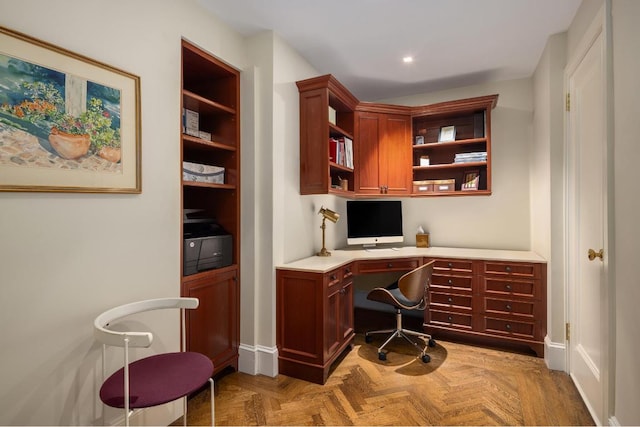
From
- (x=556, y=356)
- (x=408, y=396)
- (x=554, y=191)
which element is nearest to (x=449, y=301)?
(x=556, y=356)

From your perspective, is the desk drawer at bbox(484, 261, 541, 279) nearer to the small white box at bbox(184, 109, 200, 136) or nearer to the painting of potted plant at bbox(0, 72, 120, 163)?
the small white box at bbox(184, 109, 200, 136)

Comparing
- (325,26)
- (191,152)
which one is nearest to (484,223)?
(325,26)

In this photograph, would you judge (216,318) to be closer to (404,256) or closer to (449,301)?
(404,256)

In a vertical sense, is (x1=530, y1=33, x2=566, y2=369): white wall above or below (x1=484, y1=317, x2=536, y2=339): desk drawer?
above

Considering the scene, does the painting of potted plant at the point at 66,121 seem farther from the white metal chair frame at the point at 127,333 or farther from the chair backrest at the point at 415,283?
the chair backrest at the point at 415,283

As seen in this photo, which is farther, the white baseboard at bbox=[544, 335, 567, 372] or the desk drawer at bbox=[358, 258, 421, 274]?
the desk drawer at bbox=[358, 258, 421, 274]

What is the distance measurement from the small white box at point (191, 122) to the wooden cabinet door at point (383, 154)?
5.72 ft

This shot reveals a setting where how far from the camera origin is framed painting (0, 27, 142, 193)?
4.26ft

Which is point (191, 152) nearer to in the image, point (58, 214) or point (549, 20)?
point (58, 214)

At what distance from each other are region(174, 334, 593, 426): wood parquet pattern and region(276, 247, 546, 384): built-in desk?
20 cm

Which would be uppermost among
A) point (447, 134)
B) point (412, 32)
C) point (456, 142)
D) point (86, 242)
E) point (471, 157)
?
point (412, 32)

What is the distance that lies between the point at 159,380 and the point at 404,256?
232cm

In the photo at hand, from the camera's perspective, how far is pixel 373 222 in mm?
3695

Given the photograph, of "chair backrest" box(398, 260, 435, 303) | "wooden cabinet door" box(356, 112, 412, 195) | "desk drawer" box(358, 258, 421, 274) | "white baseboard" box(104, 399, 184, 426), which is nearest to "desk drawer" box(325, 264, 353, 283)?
→ "desk drawer" box(358, 258, 421, 274)
